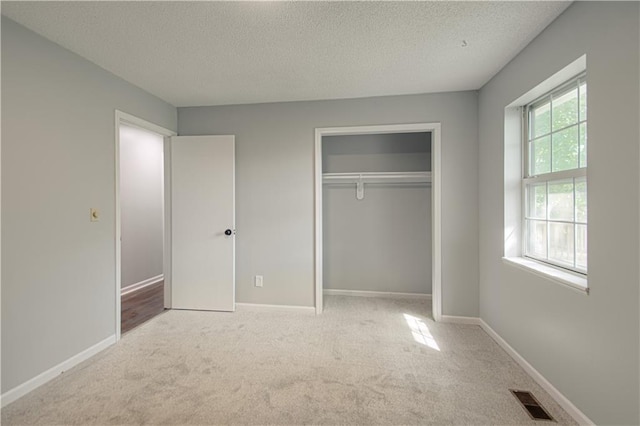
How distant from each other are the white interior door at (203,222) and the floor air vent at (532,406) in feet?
8.94

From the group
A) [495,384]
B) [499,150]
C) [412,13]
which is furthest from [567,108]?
[495,384]

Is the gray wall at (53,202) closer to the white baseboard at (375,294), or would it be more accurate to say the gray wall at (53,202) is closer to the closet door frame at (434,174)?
the closet door frame at (434,174)

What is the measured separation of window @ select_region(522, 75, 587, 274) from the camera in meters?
1.74

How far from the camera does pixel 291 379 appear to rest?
1971 mm

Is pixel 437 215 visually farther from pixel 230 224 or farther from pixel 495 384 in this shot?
pixel 230 224

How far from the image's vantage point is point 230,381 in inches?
77.0

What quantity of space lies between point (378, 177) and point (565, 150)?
2.04 m

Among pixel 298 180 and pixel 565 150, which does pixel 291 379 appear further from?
pixel 565 150

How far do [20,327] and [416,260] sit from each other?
3767 mm

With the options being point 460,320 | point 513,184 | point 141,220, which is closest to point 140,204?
point 141,220

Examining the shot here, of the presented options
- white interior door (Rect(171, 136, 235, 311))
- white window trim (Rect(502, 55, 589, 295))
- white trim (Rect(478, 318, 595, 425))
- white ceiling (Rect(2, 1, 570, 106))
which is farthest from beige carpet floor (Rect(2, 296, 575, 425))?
white ceiling (Rect(2, 1, 570, 106))

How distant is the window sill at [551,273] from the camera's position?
1.60 m

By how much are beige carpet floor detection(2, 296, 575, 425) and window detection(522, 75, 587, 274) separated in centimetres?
95

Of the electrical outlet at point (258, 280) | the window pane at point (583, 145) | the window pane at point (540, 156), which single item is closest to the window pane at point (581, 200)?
the window pane at point (583, 145)
